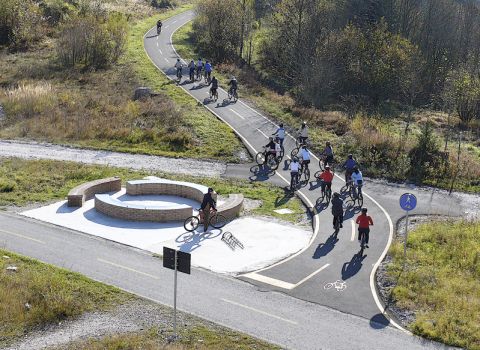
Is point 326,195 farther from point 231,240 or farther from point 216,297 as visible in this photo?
point 216,297

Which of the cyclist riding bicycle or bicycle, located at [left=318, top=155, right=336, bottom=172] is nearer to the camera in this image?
bicycle, located at [left=318, top=155, right=336, bottom=172]

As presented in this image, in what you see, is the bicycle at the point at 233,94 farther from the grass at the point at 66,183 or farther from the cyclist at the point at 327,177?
the cyclist at the point at 327,177

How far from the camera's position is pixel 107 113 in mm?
37406

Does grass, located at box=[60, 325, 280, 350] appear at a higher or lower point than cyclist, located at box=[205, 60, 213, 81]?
lower

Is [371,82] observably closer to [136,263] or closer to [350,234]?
→ [350,234]

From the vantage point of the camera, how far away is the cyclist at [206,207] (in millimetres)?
20922

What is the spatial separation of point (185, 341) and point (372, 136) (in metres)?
21.6

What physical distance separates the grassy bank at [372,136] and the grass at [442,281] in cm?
746

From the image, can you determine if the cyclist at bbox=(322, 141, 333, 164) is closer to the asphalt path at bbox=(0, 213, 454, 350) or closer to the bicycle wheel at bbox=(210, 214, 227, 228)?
the bicycle wheel at bbox=(210, 214, 227, 228)

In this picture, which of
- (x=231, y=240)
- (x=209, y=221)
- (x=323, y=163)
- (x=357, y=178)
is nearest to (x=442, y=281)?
(x=231, y=240)

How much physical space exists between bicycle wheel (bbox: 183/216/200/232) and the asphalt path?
2.54m

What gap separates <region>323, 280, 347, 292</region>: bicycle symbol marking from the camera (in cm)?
1666

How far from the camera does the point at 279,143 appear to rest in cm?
3059

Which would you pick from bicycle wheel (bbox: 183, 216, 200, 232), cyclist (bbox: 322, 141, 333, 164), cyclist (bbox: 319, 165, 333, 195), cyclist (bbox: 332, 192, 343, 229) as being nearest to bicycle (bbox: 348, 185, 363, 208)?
cyclist (bbox: 319, 165, 333, 195)
